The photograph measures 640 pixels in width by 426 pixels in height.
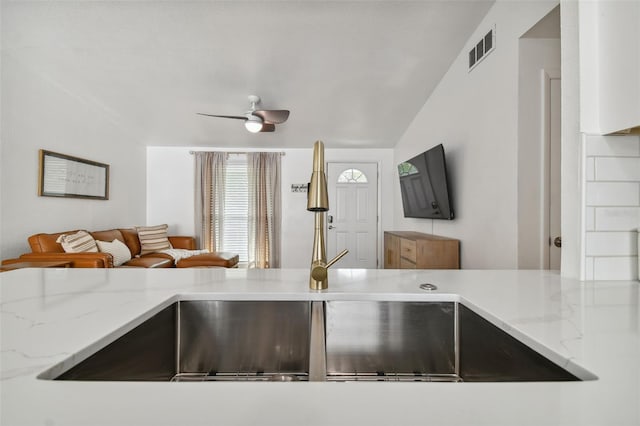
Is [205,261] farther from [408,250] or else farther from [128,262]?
[408,250]

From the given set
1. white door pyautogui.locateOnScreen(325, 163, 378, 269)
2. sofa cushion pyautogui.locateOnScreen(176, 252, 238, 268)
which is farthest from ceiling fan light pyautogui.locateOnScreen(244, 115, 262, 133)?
white door pyautogui.locateOnScreen(325, 163, 378, 269)

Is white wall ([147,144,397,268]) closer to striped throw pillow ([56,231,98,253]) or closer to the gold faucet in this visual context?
striped throw pillow ([56,231,98,253])

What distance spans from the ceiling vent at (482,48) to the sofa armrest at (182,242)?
460 cm

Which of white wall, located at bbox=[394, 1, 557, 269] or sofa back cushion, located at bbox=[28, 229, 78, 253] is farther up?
white wall, located at bbox=[394, 1, 557, 269]

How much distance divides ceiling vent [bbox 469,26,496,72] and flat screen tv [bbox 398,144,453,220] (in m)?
0.74

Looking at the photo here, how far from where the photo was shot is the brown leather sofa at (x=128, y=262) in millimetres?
2895

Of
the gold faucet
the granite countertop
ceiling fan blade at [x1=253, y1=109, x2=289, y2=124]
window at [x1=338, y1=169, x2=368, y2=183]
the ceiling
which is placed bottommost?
the granite countertop

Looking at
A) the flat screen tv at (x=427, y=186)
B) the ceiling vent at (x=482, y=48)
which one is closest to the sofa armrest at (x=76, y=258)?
the flat screen tv at (x=427, y=186)

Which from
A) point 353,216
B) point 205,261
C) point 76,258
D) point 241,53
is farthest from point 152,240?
point 353,216

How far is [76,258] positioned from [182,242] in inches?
89.9

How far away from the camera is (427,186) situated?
3393 mm

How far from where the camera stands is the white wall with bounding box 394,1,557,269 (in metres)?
2.16

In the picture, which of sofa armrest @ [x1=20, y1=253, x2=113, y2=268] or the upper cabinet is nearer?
the upper cabinet

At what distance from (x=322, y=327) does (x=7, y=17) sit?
3.55 meters
